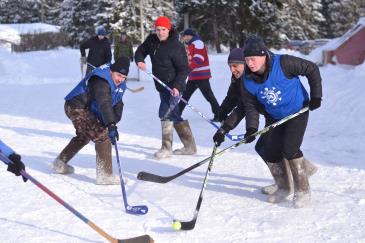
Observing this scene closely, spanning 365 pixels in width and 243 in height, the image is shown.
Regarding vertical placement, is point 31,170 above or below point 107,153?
below

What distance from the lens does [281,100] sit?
13.0 ft

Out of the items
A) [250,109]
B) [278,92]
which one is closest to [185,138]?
[250,109]

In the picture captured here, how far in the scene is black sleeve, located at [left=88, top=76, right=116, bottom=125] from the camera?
4.44 metres

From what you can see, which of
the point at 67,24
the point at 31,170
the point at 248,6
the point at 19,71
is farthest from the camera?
the point at 67,24

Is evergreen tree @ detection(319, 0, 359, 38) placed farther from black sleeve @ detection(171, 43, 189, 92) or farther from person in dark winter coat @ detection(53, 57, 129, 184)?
person in dark winter coat @ detection(53, 57, 129, 184)

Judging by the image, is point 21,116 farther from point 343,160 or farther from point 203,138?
point 343,160

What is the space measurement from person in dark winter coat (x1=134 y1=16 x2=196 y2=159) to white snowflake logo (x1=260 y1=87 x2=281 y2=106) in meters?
1.76

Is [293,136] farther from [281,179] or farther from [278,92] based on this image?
[281,179]

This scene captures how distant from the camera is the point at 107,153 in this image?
4840 millimetres

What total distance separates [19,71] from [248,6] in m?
16.5

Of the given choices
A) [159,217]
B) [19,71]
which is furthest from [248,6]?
[159,217]

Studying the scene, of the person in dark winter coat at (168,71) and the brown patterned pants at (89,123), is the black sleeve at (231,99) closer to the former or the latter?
the person in dark winter coat at (168,71)

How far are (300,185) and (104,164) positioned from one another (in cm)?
187

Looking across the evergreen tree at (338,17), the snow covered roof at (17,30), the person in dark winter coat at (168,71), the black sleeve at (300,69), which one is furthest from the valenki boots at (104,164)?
the evergreen tree at (338,17)
